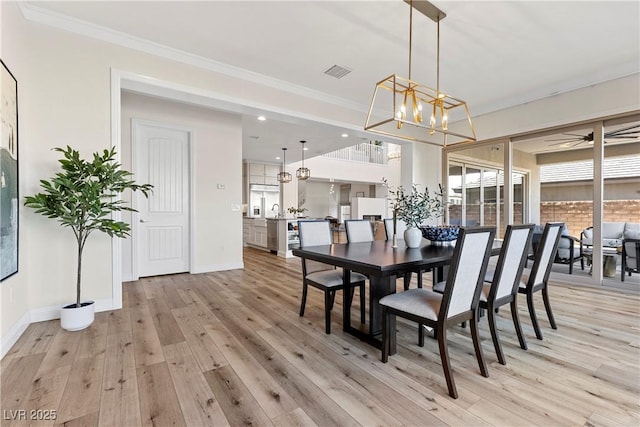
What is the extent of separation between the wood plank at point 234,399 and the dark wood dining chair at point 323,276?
919 mm

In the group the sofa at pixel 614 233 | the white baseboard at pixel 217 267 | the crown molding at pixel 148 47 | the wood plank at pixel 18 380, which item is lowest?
the wood plank at pixel 18 380

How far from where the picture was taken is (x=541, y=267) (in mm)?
2502

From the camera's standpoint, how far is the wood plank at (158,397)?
4.80 ft

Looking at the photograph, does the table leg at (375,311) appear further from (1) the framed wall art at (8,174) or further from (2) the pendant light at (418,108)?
(1) the framed wall art at (8,174)

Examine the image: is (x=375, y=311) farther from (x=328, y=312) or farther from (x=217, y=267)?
(x=217, y=267)

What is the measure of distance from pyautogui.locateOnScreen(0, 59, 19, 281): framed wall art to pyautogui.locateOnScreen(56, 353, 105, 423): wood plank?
0.85m

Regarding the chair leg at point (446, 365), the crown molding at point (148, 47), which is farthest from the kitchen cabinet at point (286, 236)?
the chair leg at point (446, 365)

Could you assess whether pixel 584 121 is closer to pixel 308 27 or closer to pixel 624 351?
pixel 624 351

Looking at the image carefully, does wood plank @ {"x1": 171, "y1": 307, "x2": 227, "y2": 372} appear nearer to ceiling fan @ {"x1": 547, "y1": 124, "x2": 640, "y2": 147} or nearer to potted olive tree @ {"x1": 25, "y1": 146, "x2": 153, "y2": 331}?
potted olive tree @ {"x1": 25, "y1": 146, "x2": 153, "y2": 331}

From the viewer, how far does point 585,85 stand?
4004 millimetres

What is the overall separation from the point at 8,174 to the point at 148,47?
6.00ft

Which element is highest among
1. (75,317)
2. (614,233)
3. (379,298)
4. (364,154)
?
(364,154)

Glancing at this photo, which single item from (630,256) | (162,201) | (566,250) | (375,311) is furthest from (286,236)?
(630,256)

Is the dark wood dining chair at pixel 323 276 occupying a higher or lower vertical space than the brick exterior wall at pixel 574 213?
lower
